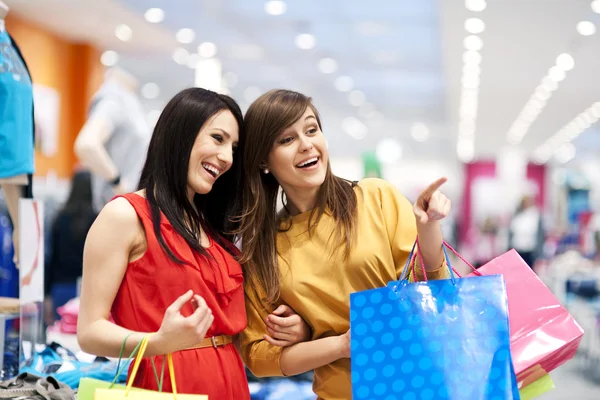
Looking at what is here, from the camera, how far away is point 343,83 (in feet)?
56.7

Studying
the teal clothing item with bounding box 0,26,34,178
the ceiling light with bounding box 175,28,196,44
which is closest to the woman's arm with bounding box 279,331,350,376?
the teal clothing item with bounding box 0,26,34,178

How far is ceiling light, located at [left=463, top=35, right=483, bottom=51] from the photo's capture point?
10856mm

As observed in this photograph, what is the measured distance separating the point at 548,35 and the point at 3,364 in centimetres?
982

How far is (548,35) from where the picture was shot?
A: 10.5 m

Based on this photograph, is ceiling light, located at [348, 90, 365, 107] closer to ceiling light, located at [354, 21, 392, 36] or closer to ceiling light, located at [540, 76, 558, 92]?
ceiling light, located at [540, 76, 558, 92]

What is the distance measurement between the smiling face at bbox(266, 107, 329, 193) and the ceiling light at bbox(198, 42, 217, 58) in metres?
11.6

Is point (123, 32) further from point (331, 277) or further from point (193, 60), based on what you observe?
point (331, 277)

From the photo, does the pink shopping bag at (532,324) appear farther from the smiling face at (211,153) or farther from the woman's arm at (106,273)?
the woman's arm at (106,273)

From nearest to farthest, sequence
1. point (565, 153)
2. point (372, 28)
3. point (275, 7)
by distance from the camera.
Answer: point (275, 7) < point (372, 28) < point (565, 153)

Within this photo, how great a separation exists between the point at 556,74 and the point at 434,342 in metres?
13.0

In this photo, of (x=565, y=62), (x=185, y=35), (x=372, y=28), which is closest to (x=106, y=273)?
(x=372, y=28)

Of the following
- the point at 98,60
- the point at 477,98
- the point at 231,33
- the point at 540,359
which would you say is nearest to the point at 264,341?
the point at 540,359

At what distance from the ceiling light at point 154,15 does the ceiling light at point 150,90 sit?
647cm

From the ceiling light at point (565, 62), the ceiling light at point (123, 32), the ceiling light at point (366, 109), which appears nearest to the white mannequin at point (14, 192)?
the ceiling light at point (123, 32)
